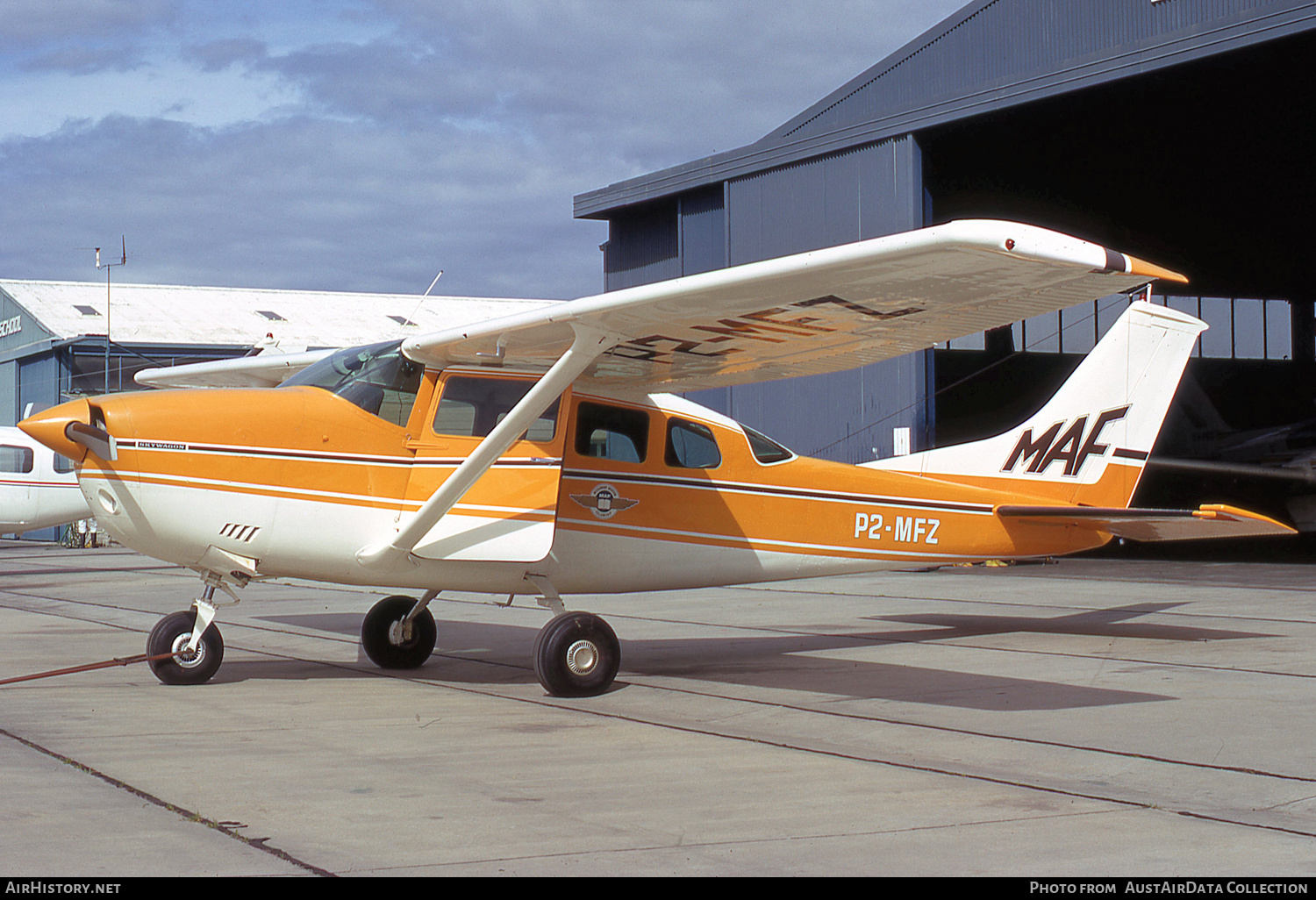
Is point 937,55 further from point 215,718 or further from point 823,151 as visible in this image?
point 215,718

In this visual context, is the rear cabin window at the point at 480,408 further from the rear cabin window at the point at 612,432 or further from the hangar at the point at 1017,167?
the hangar at the point at 1017,167

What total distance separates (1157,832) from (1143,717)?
269 centimetres

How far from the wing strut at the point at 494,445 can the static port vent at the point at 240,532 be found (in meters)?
0.69

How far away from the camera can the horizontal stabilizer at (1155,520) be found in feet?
31.7

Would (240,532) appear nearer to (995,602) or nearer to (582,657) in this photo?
(582,657)

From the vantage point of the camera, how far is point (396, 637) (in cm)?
952

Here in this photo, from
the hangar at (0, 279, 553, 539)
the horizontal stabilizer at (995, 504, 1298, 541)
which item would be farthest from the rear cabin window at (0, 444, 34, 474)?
the horizontal stabilizer at (995, 504, 1298, 541)

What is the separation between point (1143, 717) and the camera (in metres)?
7.05

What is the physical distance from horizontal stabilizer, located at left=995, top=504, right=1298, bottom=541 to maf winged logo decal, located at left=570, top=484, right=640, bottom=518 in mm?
3542

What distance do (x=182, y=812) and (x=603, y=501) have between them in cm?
442

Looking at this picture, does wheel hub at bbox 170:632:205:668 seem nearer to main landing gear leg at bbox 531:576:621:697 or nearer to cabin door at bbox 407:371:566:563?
cabin door at bbox 407:371:566:563

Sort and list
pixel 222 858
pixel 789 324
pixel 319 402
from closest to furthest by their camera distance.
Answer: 1. pixel 222 858
2. pixel 789 324
3. pixel 319 402
